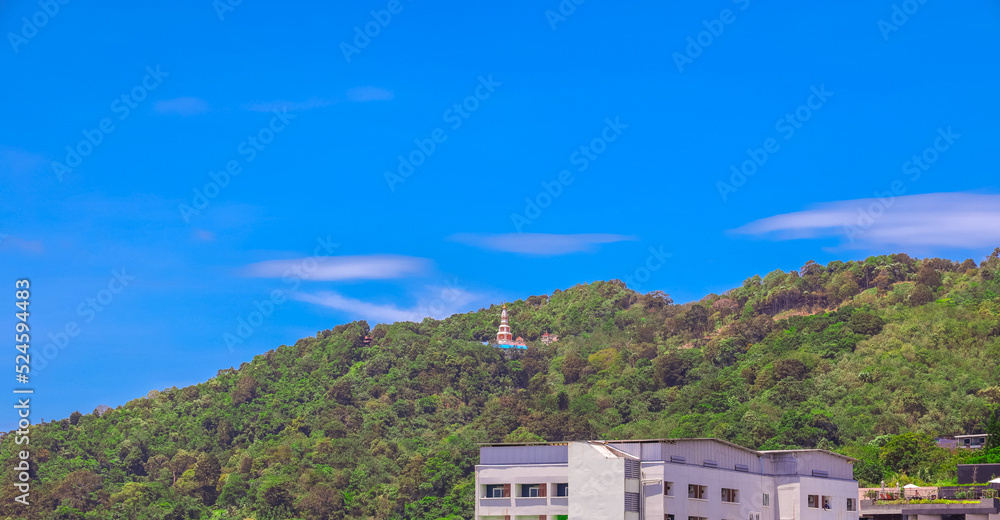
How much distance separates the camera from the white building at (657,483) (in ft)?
135

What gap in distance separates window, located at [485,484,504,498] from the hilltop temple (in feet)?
381

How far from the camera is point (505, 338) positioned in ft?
543

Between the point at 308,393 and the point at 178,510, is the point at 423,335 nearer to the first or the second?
the point at 308,393

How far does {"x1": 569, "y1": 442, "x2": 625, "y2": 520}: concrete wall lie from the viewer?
134 ft

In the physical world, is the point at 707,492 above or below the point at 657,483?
below

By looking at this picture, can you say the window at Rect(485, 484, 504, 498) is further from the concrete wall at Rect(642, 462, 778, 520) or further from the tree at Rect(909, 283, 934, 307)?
the tree at Rect(909, 283, 934, 307)

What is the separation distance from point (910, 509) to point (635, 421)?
60623 millimetres

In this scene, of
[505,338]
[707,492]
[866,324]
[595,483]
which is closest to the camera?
[595,483]

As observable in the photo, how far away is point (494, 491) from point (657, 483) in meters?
6.50

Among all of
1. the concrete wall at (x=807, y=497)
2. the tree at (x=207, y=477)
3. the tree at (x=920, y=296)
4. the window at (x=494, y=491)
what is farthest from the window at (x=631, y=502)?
the tree at (x=920, y=296)

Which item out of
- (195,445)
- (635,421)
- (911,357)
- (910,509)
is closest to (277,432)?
(195,445)

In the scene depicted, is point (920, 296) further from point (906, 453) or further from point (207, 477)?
point (207, 477)

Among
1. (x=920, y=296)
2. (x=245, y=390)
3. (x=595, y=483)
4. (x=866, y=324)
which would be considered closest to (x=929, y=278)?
(x=920, y=296)

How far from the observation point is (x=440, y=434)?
411ft
